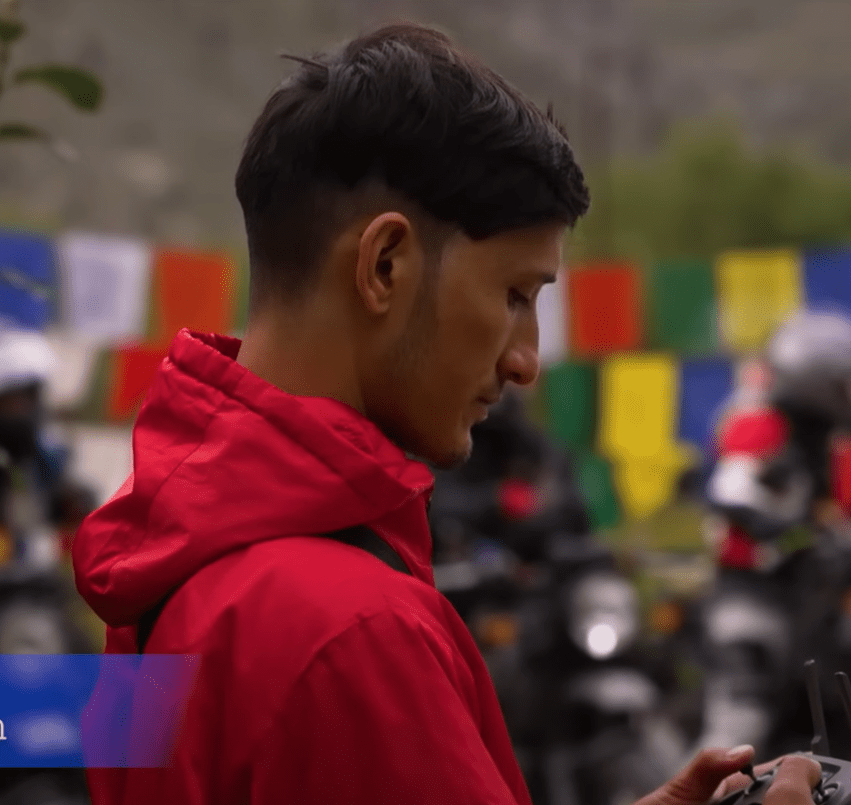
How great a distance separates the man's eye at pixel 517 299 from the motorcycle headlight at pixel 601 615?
370 centimetres

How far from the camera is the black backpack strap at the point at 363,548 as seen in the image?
1.04m

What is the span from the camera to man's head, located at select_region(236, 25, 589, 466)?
1.07 metres

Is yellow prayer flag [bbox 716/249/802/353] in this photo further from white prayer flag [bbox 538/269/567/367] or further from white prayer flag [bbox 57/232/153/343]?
white prayer flag [bbox 57/232/153/343]

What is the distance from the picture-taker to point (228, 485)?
102cm

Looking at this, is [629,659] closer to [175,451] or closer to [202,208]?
[175,451]

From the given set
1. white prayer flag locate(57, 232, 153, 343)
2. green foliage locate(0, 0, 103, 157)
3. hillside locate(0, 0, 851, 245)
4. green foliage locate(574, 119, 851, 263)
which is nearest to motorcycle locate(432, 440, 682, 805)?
green foliage locate(0, 0, 103, 157)

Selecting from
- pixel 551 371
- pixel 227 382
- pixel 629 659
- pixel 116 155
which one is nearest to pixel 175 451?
pixel 227 382

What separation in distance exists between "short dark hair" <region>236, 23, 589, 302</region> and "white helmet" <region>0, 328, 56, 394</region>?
405 centimetres

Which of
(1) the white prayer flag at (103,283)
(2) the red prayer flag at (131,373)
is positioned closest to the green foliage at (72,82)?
(1) the white prayer flag at (103,283)

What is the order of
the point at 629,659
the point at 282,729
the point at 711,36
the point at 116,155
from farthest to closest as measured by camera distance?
the point at 711,36 < the point at 116,155 < the point at 629,659 < the point at 282,729

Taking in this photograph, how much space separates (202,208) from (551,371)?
4172cm

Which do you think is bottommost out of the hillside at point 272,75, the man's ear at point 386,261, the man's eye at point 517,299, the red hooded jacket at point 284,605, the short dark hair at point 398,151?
the red hooded jacket at point 284,605

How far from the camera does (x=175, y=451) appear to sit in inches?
42.2

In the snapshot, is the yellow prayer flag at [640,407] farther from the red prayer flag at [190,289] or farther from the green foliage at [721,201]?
the green foliage at [721,201]
